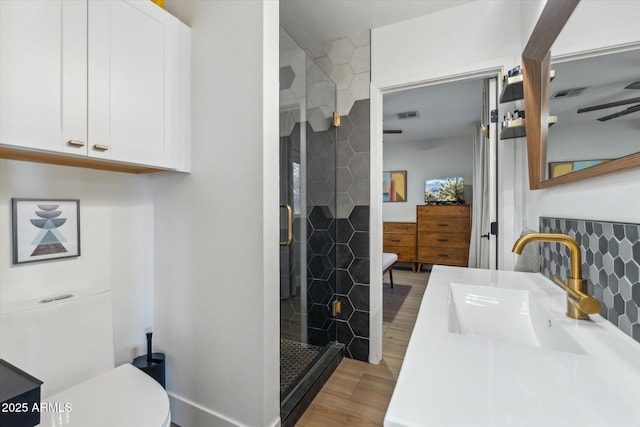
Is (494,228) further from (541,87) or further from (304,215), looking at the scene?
(304,215)

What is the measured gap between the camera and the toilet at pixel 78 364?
1027 millimetres

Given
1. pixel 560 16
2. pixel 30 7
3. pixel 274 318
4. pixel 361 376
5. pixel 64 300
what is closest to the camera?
pixel 30 7

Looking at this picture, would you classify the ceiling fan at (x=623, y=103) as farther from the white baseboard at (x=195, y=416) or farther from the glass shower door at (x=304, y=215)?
the white baseboard at (x=195, y=416)

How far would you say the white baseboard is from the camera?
55.4 inches

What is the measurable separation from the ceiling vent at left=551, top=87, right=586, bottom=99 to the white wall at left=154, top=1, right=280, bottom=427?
116 cm

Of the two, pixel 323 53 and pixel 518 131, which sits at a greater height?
pixel 323 53

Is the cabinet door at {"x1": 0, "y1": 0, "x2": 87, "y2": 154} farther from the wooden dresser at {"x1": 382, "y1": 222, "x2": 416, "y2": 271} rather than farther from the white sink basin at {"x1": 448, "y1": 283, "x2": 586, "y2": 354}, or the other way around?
the wooden dresser at {"x1": 382, "y1": 222, "x2": 416, "y2": 271}

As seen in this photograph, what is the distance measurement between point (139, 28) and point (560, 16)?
1.71 metres

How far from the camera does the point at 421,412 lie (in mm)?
429

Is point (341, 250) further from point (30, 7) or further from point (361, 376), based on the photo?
point (30, 7)

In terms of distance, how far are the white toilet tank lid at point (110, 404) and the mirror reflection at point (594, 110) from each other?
64.4 inches

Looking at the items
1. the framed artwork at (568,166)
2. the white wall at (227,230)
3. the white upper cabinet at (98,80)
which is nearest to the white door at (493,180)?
the framed artwork at (568,166)

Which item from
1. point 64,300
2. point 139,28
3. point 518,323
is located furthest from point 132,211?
point 518,323

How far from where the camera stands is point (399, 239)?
5.13 m
